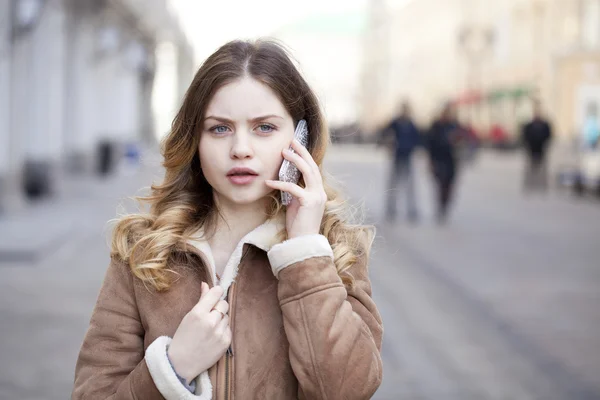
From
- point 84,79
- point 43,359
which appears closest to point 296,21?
point 84,79

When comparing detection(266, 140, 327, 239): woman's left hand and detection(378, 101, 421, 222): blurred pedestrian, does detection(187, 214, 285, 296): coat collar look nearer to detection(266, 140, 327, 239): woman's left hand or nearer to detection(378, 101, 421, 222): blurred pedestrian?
detection(266, 140, 327, 239): woman's left hand

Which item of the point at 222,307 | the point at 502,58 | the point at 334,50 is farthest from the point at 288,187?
the point at 334,50

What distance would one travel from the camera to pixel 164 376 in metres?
1.88

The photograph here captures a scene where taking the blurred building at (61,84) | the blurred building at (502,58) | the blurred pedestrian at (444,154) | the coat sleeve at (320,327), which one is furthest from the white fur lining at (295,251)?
the blurred building at (502,58)

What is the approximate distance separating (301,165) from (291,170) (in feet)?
0.08

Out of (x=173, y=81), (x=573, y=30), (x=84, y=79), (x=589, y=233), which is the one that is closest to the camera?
(x=589, y=233)

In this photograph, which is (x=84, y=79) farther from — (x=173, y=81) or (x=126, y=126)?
(x=173, y=81)

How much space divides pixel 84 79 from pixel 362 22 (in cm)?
12873

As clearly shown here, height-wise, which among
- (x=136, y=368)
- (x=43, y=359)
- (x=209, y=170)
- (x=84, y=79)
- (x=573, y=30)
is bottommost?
(x=43, y=359)

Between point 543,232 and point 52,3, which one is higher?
point 52,3

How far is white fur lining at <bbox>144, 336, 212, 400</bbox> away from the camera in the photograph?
1883 millimetres

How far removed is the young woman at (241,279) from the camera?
1.89m

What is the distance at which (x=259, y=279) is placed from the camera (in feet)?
6.57

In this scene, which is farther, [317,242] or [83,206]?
[83,206]
